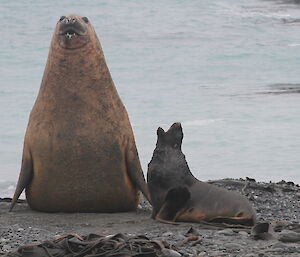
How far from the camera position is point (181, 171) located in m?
8.98

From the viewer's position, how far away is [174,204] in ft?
28.9

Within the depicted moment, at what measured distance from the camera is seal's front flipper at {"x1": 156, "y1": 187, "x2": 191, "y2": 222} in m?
8.77

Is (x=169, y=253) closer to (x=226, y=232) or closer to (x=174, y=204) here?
(x=226, y=232)

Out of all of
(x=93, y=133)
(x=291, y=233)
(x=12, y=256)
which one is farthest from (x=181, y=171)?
(x=12, y=256)

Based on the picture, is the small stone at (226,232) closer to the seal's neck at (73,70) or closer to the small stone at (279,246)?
the small stone at (279,246)

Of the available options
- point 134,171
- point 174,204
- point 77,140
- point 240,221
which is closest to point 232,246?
point 240,221

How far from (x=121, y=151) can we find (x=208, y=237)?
1777 mm

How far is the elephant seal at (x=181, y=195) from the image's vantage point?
8.70 m

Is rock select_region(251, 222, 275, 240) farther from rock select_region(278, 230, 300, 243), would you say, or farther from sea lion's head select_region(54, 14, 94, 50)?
sea lion's head select_region(54, 14, 94, 50)

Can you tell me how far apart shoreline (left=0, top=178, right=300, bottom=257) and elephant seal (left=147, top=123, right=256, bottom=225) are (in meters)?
0.14

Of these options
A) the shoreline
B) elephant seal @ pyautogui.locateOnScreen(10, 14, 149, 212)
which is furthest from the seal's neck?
the shoreline

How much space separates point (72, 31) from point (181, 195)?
1.77 meters

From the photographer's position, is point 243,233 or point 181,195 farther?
point 181,195

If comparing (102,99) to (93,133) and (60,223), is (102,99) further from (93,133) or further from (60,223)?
(60,223)
